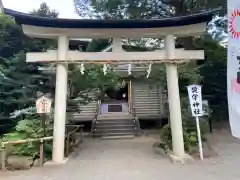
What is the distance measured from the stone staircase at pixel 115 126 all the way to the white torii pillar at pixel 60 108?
629cm

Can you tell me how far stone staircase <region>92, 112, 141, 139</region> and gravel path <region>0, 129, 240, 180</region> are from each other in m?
3.88

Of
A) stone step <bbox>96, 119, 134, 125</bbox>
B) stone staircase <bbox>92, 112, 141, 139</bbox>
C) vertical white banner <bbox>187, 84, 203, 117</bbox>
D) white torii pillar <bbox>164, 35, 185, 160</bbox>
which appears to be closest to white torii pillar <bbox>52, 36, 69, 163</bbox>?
white torii pillar <bbox>164, 35, 185, 160</bbox>

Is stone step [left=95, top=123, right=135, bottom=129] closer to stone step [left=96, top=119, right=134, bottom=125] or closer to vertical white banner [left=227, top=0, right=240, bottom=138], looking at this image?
stone step [left=96, top=119, right=134, bottom=125]

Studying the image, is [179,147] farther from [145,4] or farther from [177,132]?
[145,4]

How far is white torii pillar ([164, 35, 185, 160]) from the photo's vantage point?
9672 millimetres

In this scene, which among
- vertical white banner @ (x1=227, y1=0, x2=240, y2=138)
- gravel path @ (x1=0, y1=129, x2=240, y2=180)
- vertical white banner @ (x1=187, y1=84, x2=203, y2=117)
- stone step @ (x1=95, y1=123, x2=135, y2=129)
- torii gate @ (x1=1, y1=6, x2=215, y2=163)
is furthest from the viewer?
stone step @ (x1=95, y1=123, x2=135, y2=129)

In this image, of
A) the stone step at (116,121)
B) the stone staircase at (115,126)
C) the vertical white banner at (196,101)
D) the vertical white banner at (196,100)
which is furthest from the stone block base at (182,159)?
→ the stone step at (116,121)

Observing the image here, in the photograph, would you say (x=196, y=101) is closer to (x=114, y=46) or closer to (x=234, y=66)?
(x=114, y=46)

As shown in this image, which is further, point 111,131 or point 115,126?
point 115,126

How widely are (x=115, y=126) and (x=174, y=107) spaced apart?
7262 mm

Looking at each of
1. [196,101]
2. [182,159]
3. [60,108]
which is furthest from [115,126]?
[182,159]

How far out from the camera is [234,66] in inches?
146

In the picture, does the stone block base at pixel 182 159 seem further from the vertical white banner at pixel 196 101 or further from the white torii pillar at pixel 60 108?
the white torii pillar at pixel 60 108

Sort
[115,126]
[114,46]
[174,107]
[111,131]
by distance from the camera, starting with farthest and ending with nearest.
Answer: [115,126], [111,131], [114,46], [174,107]
